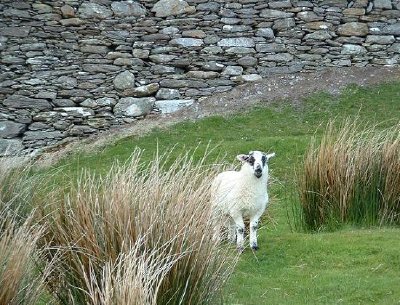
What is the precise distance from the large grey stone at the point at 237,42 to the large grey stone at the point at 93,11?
2014 mm

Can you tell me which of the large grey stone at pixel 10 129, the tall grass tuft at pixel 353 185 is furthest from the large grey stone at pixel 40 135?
the tall grass tuft at pixel 353 185

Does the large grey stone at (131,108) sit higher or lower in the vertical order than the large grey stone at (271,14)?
lower

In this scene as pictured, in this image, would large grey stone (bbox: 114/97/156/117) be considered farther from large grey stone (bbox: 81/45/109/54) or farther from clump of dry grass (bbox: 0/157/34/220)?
clump of dry grass (bbox: 0/157/34/220)

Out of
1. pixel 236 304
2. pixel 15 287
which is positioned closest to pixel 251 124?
pixel 236 304

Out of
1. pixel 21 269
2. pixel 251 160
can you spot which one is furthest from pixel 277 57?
pixel 21 269

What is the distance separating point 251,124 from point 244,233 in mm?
6083

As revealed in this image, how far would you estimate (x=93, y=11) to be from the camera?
1588 cm

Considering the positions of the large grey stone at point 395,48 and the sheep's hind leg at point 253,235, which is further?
the large grey stone at point 395,48

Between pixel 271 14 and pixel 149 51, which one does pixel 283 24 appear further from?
pixel 149 51

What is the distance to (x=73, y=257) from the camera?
5.97 meters

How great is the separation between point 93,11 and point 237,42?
2541 millimetres

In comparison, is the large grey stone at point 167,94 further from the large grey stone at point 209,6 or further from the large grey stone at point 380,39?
the large grey stone at point 380,39

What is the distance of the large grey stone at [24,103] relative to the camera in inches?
611

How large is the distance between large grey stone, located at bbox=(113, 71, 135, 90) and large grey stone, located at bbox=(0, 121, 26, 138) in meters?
1.71
